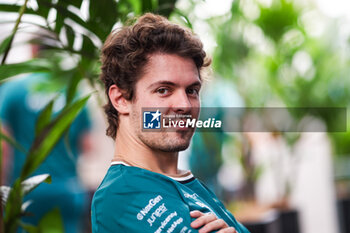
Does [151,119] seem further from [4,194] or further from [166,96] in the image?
[4,194]

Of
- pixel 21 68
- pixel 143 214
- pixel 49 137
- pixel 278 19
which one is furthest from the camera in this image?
pixel 278 19

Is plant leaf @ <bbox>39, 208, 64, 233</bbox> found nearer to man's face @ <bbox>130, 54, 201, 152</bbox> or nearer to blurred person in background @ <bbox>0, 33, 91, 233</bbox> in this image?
man's face @ <bbox>130, 54, 201, 152</bbox>

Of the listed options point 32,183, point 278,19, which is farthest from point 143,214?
point 278,19

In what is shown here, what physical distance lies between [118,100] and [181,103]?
0.50 feet

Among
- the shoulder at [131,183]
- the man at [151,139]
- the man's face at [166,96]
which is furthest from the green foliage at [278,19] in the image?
the shoulder at [131,183]

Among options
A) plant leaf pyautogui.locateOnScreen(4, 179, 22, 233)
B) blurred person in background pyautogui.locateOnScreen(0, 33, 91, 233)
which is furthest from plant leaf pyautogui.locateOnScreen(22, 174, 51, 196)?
blurred person in background pyautogui.locateOnScreen(0, 33, 91, 233)

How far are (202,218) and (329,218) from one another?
4072mm

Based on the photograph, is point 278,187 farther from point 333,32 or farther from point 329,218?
point 333,32

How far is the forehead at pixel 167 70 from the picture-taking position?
0.94 meters

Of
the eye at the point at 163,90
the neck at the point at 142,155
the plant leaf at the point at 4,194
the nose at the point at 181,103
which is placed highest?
the eye at the point at 163,90

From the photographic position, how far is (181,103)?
934 mm

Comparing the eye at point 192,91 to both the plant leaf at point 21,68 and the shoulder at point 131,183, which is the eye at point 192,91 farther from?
the plant leaf at point 21,68

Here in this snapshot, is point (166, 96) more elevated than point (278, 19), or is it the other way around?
point (278, 19)

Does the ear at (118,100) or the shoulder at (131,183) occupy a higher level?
the ear at (118,100)
